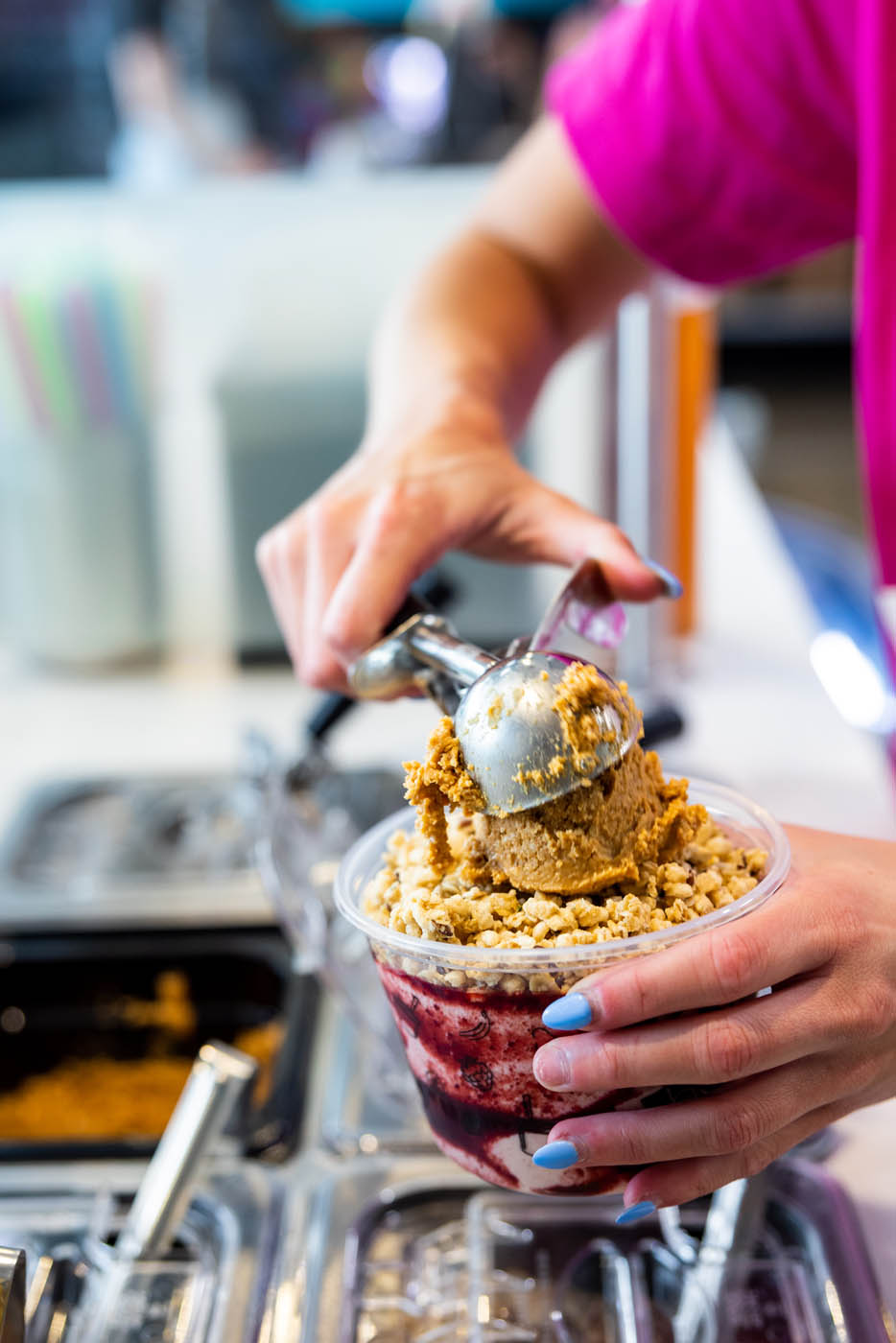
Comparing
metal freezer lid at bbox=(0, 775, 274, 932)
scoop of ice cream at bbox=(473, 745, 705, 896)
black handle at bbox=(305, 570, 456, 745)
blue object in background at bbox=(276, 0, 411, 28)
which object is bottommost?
metal freezer lid at bbox=(0, 775, 274, 932)

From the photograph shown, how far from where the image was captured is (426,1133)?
0.82 meters

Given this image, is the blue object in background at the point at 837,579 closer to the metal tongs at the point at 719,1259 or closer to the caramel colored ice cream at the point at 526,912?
the metal tongs at the point at 719,1259

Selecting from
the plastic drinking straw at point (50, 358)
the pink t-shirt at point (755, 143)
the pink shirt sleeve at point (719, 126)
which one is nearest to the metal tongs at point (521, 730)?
the pink t-shirt at point (755, 143)

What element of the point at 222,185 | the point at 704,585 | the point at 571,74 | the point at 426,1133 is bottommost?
the point at 704,585

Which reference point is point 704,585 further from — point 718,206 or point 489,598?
point 718,206

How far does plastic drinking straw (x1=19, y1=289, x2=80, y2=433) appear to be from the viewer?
1644mm

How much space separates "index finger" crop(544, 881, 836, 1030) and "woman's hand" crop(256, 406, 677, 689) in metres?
0.27

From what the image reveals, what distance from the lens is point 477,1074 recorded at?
0.52 metres

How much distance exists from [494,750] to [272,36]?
23.5 feet

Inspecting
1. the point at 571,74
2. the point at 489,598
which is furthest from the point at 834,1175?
the point at 489,598

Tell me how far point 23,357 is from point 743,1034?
1.50m

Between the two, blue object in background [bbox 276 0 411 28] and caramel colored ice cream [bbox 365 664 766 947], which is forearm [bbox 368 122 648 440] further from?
blue object in background [bbox 276 0 411 28]

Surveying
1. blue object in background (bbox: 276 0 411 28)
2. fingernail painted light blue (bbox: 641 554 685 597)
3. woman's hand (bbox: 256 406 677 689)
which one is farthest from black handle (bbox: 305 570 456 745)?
blue object in background (bbox: 276 0 411 28)

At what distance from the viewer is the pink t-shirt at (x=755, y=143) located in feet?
3.16
